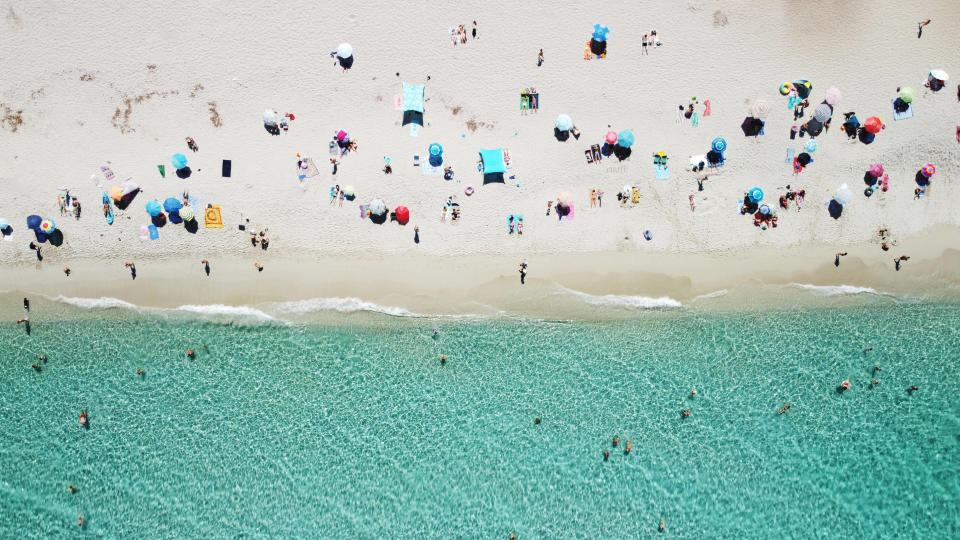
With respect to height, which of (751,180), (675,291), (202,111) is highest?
(202,111)

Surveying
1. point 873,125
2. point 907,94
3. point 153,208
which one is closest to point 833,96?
point 873,125

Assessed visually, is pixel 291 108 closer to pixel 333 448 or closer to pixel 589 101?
pixel 589 101

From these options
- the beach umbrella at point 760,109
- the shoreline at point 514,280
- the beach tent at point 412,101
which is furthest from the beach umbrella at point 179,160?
the beach umbrella at point 760,109

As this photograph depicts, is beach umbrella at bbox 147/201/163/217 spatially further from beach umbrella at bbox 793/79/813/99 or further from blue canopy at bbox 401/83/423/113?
beach umbrella at bbox 793/79/813/99

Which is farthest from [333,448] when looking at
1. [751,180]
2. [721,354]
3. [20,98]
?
[751,180]

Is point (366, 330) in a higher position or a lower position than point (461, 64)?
lower

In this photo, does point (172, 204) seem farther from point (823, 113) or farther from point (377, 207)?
point (823, 113)
